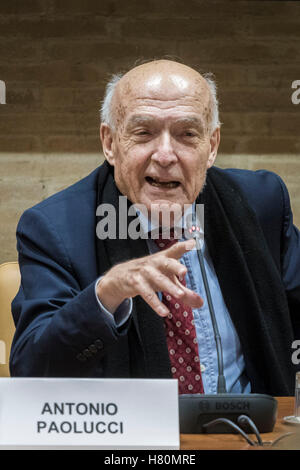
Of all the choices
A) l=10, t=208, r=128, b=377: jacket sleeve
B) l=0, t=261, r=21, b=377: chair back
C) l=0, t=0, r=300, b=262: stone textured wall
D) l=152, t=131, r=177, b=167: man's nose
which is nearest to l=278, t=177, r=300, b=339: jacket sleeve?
l=152, t=131, r=177, b=167: man's nose

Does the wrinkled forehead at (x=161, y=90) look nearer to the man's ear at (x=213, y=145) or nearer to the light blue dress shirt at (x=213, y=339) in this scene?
the man's ear at (x=213, y=145)

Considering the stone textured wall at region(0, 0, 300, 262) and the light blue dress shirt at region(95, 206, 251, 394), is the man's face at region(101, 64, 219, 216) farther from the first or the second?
the stone textured wall at region(0, 0, 300, 262)

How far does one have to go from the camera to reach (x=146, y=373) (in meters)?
1.50

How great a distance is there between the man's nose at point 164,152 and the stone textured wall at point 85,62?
4.78ft

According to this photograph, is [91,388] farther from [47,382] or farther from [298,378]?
[298,378]

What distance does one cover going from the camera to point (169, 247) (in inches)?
61.4

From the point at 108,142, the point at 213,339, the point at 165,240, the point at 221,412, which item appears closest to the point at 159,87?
the point at 108,142

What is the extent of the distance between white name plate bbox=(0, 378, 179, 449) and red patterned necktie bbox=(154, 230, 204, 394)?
0.62 metres

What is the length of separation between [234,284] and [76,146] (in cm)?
158

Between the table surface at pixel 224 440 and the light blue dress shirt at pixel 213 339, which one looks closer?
the table surface at pixel 224 440

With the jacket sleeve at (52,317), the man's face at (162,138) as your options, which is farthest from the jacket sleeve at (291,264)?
the jacket sleeve at (52,317)

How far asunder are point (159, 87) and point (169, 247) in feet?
1.34

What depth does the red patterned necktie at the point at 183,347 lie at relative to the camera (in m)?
1.52
